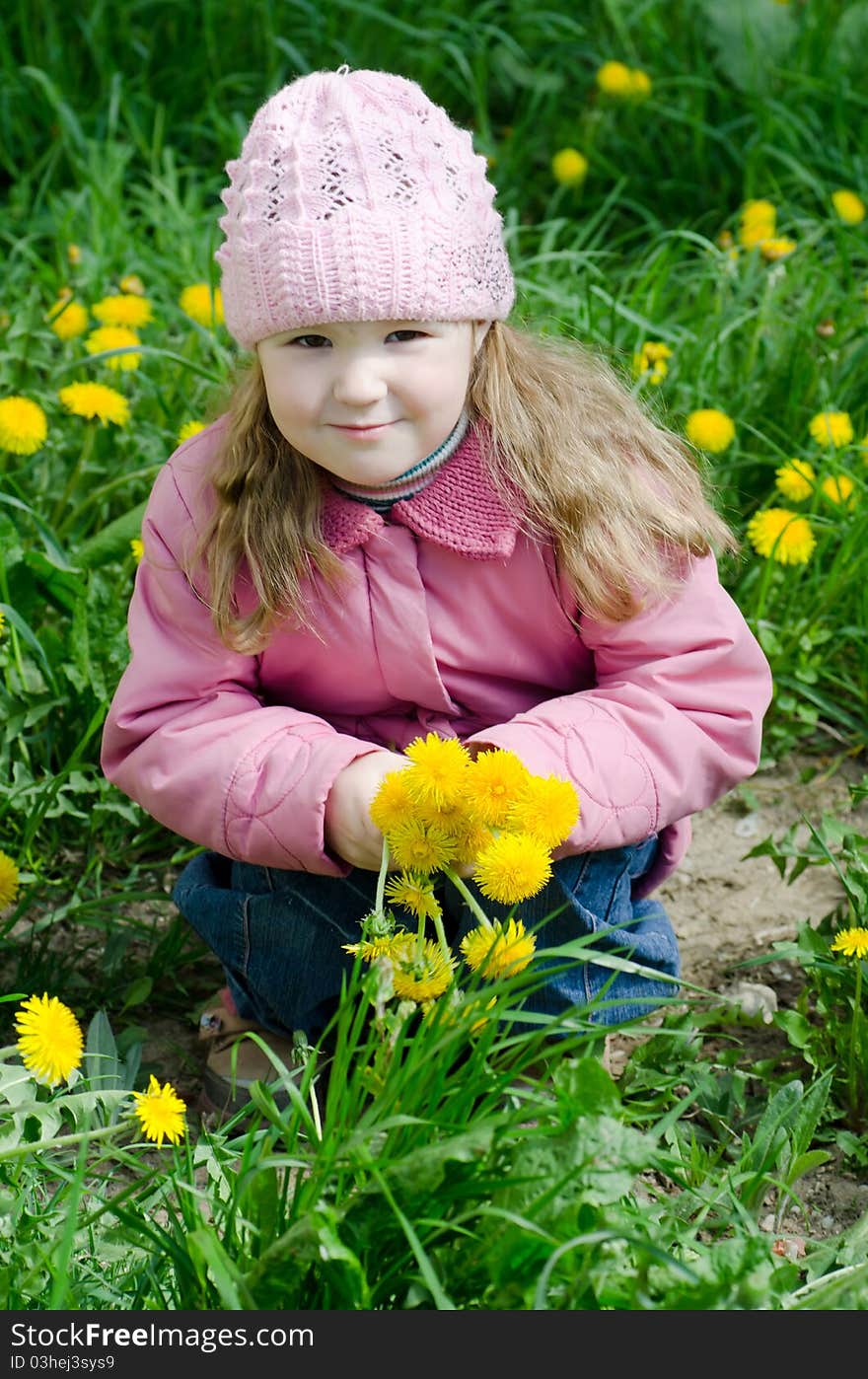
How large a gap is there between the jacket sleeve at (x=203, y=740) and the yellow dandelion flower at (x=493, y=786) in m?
0.42

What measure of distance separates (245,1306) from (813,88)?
2.99 m

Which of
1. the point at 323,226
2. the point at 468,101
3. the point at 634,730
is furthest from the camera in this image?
the point at 468,101

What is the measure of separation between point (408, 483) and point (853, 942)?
28.2 inches

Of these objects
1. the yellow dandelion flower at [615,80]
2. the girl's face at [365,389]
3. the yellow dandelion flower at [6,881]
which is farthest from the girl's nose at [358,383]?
the yellow dandelion flower at [615,80]

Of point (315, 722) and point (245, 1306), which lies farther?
point (315, 722)

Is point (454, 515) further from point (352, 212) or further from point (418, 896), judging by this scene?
point (418, 896)

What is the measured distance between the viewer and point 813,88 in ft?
11.5

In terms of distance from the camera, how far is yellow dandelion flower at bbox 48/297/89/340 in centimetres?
271

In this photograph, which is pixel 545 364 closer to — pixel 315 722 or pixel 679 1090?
pixel 315 722

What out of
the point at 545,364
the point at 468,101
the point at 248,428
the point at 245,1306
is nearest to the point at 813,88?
the point at 468,101

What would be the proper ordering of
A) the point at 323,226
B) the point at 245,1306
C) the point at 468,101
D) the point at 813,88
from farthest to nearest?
the point at 468,101, the point at 813,88, the point at 323,226, the point at 245,1306

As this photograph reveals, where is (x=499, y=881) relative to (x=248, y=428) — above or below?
below

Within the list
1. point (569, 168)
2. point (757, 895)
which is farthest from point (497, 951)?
point (569, 168)

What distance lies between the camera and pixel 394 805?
1.42m
